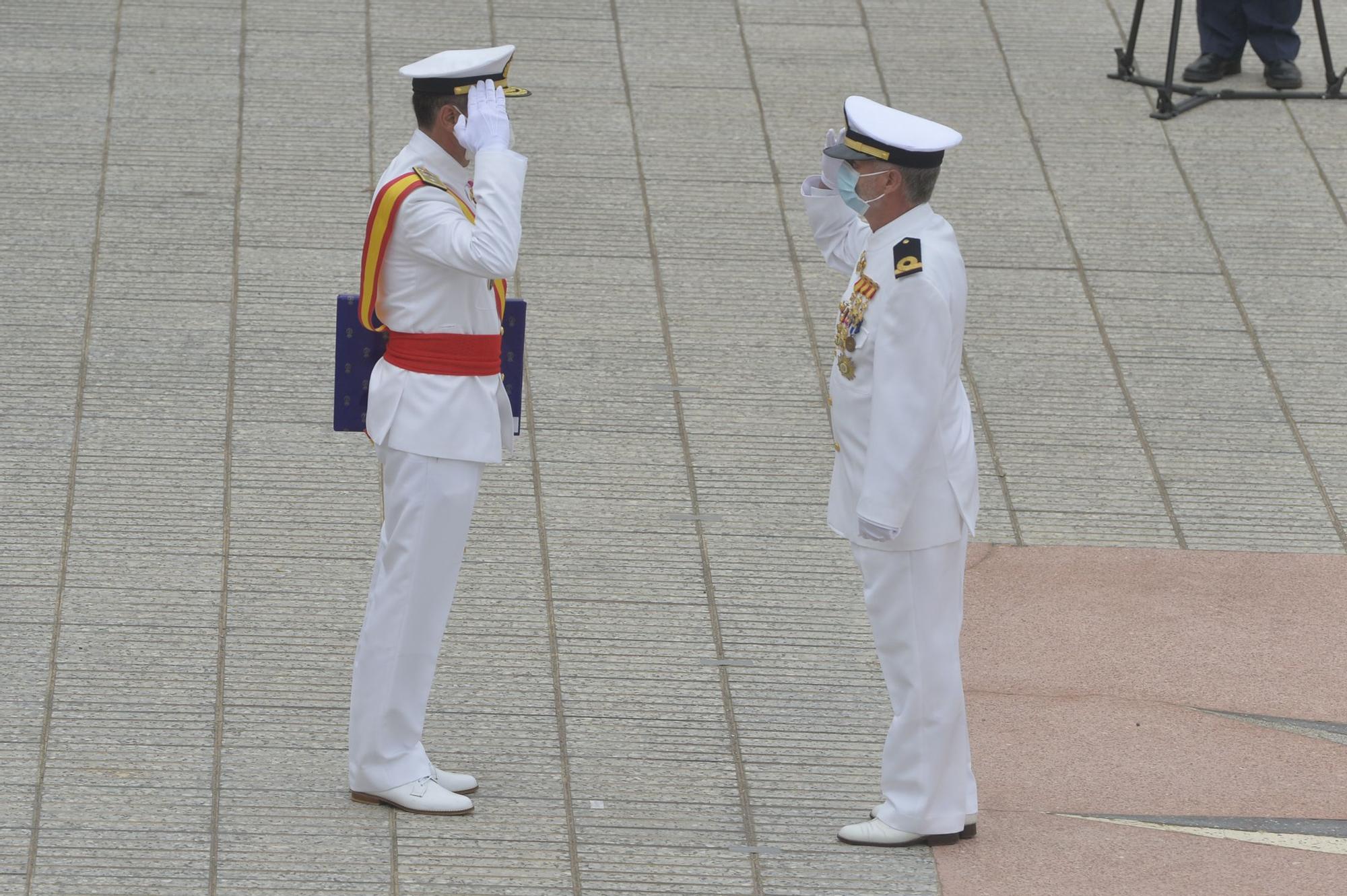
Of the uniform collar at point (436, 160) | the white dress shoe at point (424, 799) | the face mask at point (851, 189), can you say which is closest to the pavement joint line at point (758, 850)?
the white dress shoe at point (424, 799)

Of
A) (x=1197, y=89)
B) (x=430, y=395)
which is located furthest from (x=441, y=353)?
(x=1197, y=89)

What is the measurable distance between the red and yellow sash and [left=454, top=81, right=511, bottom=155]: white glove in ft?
0.46

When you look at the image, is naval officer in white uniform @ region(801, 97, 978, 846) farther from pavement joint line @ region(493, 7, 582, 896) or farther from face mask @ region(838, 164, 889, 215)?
pavement joint line @ region(493, 7, 582, 896)

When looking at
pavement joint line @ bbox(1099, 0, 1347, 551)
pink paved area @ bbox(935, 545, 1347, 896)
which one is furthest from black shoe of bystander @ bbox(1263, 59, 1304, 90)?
pink paved area @ bbox(935, 545, 1347, 896)

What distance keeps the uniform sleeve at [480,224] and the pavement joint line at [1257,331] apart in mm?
3431

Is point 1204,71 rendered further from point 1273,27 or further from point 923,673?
point 923,673

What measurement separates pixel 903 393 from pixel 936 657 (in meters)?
0.70

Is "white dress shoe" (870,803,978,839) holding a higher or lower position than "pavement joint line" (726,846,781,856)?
higher

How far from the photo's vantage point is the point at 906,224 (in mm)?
4641

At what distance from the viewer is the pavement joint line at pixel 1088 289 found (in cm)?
668

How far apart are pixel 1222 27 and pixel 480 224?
632 cm

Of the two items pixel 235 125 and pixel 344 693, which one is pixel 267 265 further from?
pixel 344 693

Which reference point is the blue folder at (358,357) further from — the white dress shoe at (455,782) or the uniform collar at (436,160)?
the white dress shoe at (455,782)

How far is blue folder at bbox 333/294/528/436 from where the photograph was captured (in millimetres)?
4801
